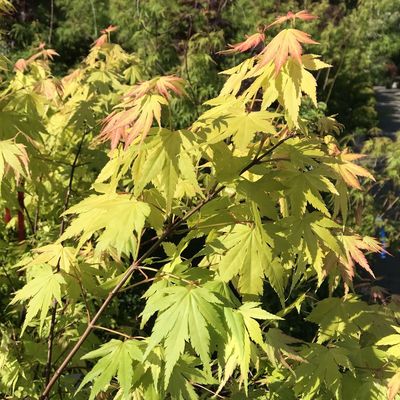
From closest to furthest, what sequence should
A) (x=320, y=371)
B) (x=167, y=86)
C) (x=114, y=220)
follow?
(x=114, y=220) < (x=167, y=86) < (x=320, y=371)

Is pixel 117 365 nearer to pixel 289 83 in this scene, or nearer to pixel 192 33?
pixel 289 83

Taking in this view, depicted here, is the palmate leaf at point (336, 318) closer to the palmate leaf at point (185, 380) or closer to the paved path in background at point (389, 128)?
the palmate leaf at point (185, 380)

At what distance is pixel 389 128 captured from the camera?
1711 centimetres

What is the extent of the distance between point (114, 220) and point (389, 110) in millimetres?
20484

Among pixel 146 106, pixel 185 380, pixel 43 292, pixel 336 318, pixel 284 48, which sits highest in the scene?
pixel 284 48

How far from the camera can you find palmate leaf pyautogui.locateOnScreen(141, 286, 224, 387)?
43.9 inches

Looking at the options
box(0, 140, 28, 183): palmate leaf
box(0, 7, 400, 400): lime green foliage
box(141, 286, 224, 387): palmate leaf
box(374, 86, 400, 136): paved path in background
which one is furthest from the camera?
box(374, 86, 400, 136): paved path in background

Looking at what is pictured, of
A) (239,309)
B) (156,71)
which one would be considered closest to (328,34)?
(156,71)

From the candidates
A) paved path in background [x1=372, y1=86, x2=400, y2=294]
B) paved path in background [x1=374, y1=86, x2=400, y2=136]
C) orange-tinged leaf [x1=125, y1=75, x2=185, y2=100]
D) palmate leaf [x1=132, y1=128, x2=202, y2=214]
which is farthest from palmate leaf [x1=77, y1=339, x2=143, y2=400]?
paved path in background [x1=374, y1=86, x2=400, y2=136]

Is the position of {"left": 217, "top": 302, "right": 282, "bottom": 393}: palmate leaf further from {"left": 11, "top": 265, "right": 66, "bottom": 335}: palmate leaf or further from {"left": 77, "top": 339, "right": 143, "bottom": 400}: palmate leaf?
{"left": 11, "top": 265, "right": 66, "bottom": 335}: palmate leaf

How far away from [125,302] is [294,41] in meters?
3.43

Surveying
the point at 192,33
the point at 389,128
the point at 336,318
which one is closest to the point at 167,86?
the point at 336,318

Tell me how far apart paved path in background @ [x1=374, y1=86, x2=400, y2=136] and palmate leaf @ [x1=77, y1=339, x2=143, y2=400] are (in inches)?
610

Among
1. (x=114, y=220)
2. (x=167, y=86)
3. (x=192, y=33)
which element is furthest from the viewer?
(x=192, y=33)
